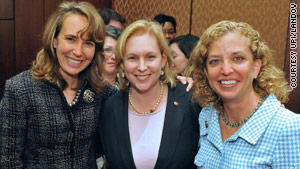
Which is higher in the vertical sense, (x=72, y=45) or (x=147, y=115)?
(x=72, y=45)

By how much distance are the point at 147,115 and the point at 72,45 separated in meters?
0.60

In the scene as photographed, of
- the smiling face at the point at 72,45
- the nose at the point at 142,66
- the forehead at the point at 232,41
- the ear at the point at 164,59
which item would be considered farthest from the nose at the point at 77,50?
the forehead at the point at 232,41

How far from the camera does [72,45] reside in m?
1.83

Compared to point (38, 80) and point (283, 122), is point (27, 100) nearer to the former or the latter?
point (38, 80)

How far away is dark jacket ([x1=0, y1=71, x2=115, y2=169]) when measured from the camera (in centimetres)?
171

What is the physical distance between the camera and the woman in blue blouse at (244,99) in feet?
4.64

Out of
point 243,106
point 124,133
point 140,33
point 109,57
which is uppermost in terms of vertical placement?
point 140,33

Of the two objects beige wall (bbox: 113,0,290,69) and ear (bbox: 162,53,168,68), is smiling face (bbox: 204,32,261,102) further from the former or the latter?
beige wall (bbox: 113,0,290,69)

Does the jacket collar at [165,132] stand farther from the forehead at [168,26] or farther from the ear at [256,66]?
the forehead at [168,26]

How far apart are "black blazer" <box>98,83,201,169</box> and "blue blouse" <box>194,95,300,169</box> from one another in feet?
0.66

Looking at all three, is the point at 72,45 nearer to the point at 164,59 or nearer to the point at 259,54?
the point at 164,59

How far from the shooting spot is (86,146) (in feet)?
6.30

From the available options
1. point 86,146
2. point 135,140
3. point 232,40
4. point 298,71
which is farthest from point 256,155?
point 298,71

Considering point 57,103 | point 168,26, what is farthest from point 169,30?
point 57,103
